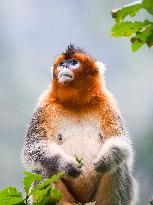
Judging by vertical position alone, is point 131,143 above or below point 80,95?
below

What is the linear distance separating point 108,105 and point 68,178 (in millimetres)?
1114

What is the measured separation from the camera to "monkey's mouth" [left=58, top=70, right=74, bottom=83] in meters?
5.62

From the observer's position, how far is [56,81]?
573 cm

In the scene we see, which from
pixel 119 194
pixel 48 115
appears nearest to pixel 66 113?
pixel 48 115

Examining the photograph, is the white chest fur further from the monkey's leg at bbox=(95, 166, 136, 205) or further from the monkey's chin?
the monkey's chin

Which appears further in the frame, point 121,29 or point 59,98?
point 59,98

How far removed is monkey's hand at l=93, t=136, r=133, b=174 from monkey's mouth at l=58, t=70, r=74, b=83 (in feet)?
3.13

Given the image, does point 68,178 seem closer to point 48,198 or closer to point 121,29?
point 48,198

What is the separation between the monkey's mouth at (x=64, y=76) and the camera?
5.62 metres

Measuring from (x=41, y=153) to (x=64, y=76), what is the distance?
40.5 inches

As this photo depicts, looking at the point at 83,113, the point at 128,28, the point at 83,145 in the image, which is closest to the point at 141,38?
the point at 128,28

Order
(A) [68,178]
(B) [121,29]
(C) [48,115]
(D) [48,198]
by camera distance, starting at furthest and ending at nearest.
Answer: (C) [48,115]
(A) [68,178]
(D) [48,198]
(B) [121,29]

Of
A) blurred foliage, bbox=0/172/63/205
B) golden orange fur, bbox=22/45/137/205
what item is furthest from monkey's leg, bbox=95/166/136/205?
blurred foliage, bbox=0/172/63/205

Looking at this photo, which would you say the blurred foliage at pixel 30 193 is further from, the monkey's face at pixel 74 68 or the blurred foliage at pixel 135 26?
the monkey's face at pixel 74 68
